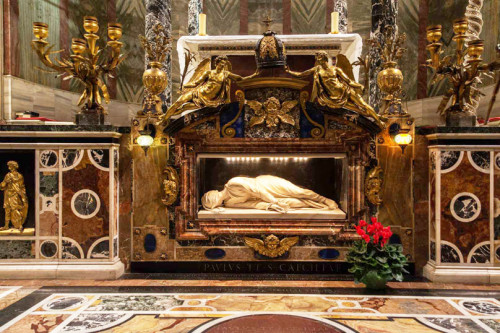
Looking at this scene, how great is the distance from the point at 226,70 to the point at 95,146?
75.2 inches

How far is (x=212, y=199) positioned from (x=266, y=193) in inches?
29.4

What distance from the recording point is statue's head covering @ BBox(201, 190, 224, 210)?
17.2 ft

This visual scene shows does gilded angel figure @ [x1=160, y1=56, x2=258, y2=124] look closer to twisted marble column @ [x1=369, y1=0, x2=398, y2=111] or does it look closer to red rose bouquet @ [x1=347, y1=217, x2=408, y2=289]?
red rose bouquet @ [x1=347, y1=217, x2=408, y2=289]

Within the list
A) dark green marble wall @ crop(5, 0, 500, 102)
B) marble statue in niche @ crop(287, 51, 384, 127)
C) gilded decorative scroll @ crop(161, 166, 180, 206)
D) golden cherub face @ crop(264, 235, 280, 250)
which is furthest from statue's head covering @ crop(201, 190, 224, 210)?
dark green marble wall @ crop(5, 0, 500, 102)

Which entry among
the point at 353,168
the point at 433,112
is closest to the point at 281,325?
the point at 353,168

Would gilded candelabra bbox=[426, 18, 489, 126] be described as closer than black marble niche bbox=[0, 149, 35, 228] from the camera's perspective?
Yes

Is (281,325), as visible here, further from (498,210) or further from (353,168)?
(498,210)

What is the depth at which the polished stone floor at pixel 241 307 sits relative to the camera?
3479mm

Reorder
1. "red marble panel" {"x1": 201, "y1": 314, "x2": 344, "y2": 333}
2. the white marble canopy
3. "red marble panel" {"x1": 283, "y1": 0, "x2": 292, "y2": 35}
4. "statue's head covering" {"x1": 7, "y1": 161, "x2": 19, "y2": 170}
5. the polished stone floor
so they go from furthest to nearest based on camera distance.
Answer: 1. "red marble panel" {"x1": 283, "y1": 0, "x2": 292, "y2": 35}
2. the white marble canopy
3. "statue's head covering" {"x1": 7, "y1": 161, "x2": 19, "y2": 170}
4. the polished stone floor
5. "red marble panel" {"x1": 201, "y1": 314, "x2": 344, "y2": 333}

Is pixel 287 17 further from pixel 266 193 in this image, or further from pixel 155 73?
pixel 266 193

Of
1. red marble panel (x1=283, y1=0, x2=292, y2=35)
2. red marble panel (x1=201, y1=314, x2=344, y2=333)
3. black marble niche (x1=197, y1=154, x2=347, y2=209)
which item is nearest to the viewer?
red marble panel (x1=201, y1=314, x2=344, y2=333)

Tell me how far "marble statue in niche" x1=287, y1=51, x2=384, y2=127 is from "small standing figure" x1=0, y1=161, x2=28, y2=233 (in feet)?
12.2

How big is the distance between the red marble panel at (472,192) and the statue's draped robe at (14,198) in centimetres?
529

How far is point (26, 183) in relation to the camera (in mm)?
4965
